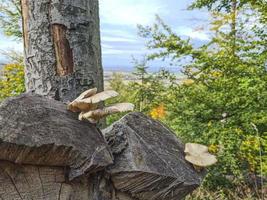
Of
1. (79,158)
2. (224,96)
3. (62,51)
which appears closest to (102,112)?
(79,158)

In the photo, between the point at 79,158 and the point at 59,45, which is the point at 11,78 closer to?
the point at 59,45

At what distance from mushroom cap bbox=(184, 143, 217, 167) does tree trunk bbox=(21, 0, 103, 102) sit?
442 mm

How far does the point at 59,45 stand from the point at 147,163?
0.55 m

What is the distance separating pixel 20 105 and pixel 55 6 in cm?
53

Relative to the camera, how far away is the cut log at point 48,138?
3.52 ft

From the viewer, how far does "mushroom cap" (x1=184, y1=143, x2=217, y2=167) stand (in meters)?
1.44

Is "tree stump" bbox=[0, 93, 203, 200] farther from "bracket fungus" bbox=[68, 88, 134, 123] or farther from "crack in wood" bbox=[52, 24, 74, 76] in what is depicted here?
"crack in wood" bbox=[52, 24, 74, 76]

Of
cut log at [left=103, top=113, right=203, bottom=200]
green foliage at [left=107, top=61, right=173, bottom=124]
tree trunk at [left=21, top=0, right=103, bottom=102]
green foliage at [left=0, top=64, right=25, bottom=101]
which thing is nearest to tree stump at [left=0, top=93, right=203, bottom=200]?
cut log at [left=103, top=113, right=203, bottom=200]

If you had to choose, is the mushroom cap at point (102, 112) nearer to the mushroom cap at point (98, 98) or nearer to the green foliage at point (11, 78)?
the mushroom cap at point (98, 98)

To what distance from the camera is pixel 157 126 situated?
1506 mm

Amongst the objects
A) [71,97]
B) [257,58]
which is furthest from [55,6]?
[257,58]

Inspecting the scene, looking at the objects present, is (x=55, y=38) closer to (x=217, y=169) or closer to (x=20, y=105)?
(x=20, y=105)

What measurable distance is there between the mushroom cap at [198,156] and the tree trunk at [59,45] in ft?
1.45

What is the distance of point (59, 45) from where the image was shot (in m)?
1.54
